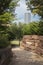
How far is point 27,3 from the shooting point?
1490cm

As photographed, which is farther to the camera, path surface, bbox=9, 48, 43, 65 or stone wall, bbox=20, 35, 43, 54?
stone wall, bbox=20, 35, 43, 54

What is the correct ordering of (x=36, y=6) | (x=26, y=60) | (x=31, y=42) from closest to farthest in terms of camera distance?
1. (x=26, y=60)
2. (x=36, y=6)
3. (x=31, y=42)

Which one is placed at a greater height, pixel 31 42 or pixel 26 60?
pixel 26 60

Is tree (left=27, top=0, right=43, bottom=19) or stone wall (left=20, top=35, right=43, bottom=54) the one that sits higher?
tree (left=27, top=0, right=43, bottom=19)

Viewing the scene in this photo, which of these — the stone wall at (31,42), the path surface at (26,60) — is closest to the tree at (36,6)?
the stone wall at (31,42)

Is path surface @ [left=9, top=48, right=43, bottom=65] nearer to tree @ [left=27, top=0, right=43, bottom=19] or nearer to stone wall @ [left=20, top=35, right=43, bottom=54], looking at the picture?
stone wall @ [left=20, top=35, right=43, bottom=54]

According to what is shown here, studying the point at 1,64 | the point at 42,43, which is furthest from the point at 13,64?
the point at 42,43

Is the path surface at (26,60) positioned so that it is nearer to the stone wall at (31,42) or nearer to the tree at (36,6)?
the stone wall at (31,42)

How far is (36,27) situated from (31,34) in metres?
1.35

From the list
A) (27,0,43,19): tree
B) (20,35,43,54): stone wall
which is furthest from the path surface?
(27,0,43,19): tree

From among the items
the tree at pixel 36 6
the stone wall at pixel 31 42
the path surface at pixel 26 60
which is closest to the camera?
the path surface at pixel 26 60

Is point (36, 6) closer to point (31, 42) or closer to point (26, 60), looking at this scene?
point (31, 42)

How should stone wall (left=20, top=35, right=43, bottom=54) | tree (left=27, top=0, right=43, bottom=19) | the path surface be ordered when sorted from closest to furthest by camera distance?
the path surface < tree (left=27, top=0, right=43, bottom=19) < stone wall (left=20, top=35, right=43, bottom=54)

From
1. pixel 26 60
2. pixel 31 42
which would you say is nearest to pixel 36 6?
pixel 31 42
